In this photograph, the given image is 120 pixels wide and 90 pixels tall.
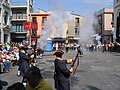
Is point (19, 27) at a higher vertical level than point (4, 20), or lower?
lower

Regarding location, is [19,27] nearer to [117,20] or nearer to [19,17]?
[19,17]

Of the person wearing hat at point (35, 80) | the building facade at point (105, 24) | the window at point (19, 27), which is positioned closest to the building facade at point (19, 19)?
the window at point (19, 27)

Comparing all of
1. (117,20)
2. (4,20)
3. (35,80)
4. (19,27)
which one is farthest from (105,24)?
(35,80)

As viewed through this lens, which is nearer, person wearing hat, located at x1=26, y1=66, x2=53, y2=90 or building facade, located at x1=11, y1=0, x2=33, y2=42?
person wearing hat, located at x1=26, y1=66, x2=53, y2=90

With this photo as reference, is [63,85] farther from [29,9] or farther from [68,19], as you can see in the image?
[29,9]

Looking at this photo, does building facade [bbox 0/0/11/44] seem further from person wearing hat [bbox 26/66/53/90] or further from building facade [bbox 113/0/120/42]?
person wearing hat [bbox 26/66/53/90]

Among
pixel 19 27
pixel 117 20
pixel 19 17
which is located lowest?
pixel 19 27

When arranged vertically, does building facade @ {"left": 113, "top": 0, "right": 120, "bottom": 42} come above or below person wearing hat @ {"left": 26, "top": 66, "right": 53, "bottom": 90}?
above

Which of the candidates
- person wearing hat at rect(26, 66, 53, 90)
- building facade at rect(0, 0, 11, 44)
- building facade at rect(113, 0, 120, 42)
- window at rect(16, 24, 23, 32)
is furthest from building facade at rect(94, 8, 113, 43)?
person wearing hat at rect(26, 66, 53, 90)

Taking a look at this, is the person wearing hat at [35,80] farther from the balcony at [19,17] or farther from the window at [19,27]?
the balcony at [19,17]

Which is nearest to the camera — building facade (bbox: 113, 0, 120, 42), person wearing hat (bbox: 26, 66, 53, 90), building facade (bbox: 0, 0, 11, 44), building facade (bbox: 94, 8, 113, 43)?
person wearing hat (bbox: 26, 66, 53, 90)

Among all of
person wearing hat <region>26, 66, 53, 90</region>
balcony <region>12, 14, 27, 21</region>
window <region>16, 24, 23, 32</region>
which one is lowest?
person wearing hat <region>26, 66, 53, 90</region>

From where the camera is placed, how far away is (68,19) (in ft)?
97.8

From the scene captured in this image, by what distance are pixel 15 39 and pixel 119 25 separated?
23.0m
